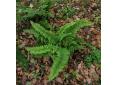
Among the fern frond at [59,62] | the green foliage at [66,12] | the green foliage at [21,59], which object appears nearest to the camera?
the fern frond at [59,62]

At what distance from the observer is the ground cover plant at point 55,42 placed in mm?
2889

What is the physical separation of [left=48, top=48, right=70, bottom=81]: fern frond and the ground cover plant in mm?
26

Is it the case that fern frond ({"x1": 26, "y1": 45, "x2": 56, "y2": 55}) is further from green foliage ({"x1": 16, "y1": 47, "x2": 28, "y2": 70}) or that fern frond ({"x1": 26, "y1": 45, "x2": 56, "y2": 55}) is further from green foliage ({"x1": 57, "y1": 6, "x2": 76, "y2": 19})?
green foliage ({"x1": 57, "y1": 6, "x2": 76, "y2": 19})

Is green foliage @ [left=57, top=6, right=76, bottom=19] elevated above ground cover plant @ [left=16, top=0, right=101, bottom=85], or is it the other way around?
green foliage @ [left=57, top=6, right=76, bottom=19]

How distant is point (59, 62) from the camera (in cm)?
280

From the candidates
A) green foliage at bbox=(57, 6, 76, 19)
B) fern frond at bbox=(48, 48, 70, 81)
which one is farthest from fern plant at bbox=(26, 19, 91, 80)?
green foliage at bbox=(57, 6, 76, 19)

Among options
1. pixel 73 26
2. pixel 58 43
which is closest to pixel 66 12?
pixel 73 26

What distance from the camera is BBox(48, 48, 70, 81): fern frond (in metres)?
2.80

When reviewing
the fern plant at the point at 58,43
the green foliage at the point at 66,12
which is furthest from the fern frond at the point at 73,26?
the green foliage at the point at 66,12

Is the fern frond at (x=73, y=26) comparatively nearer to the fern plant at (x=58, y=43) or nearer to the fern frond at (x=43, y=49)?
the fern plant at (x=58, y=43)

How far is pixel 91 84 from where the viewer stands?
293 cm

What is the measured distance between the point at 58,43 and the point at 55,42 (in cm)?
3
